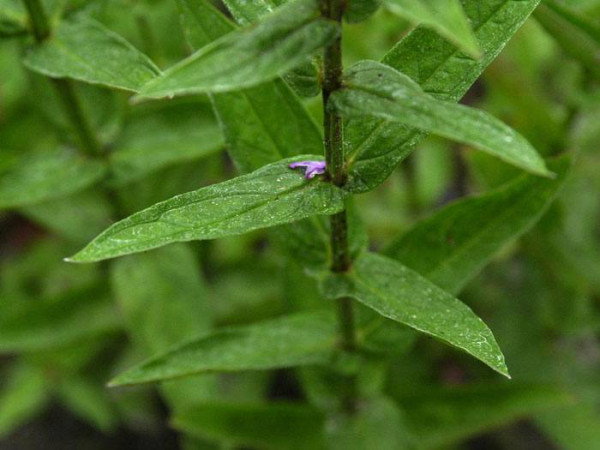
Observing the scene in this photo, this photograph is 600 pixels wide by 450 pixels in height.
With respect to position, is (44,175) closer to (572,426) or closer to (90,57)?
(90,57)

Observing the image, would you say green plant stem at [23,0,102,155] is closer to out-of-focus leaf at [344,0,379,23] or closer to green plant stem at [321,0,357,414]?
green plant stem at [321,0,357,414]

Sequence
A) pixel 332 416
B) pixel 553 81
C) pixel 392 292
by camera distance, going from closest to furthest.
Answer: pixel 392 292 < pixel 332 416 < pixel 553 81

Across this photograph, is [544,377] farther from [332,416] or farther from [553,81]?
[553,81]

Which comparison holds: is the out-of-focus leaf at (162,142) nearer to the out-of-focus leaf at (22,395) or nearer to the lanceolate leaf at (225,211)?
the lanceolate leaf at (225,211)

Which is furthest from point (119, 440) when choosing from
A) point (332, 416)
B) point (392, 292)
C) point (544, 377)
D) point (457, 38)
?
Result: point (457, 38)

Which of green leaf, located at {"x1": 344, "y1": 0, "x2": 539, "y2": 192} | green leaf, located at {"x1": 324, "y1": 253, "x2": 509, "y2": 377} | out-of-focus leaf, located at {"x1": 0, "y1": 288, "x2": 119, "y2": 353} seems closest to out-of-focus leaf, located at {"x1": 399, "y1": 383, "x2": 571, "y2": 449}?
green leaf, located at {"x1": 324, "y1": 253, "x2": 509, "y2": 377}

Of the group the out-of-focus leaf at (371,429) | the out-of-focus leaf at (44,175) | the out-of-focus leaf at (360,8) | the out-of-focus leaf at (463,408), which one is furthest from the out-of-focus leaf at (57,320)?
the out-of-focus leaf at (360,8)
